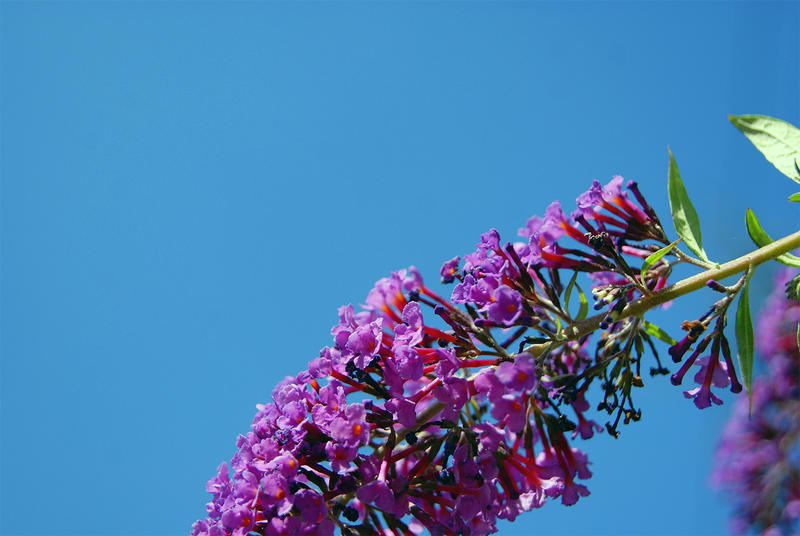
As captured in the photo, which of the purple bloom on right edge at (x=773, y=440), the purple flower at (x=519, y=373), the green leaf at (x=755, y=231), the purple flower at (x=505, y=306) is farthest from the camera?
the purple bloom on right edge at (x=773, y=440)

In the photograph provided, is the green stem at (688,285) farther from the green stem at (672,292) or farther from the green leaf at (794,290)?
the green leaf at (794,290)

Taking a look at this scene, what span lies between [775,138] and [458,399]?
1255 mm

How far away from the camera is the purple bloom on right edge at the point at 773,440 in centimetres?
440

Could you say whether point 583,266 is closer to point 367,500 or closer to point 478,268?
point 478,268

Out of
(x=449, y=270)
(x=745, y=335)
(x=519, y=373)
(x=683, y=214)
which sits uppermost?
(x=449, y=270)

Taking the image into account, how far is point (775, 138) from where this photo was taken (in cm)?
188

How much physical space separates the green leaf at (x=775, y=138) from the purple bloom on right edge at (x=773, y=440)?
9.18 ft

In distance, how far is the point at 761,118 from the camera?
6.28 feet

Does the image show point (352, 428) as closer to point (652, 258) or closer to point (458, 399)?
point (458, 399)

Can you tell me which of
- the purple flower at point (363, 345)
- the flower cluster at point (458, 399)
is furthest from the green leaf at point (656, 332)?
the purple flower at point (363, 345)

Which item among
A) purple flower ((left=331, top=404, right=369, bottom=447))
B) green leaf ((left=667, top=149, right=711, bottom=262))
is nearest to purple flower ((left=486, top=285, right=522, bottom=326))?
purple flower ((left=331, top=404, right=369, bottom=447))

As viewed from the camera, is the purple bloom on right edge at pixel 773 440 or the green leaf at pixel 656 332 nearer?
the green leaf at pixel 656 332

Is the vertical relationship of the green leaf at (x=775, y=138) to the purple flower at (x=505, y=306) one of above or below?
above

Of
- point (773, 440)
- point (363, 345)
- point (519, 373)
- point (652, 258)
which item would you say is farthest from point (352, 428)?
point (773, 440)
